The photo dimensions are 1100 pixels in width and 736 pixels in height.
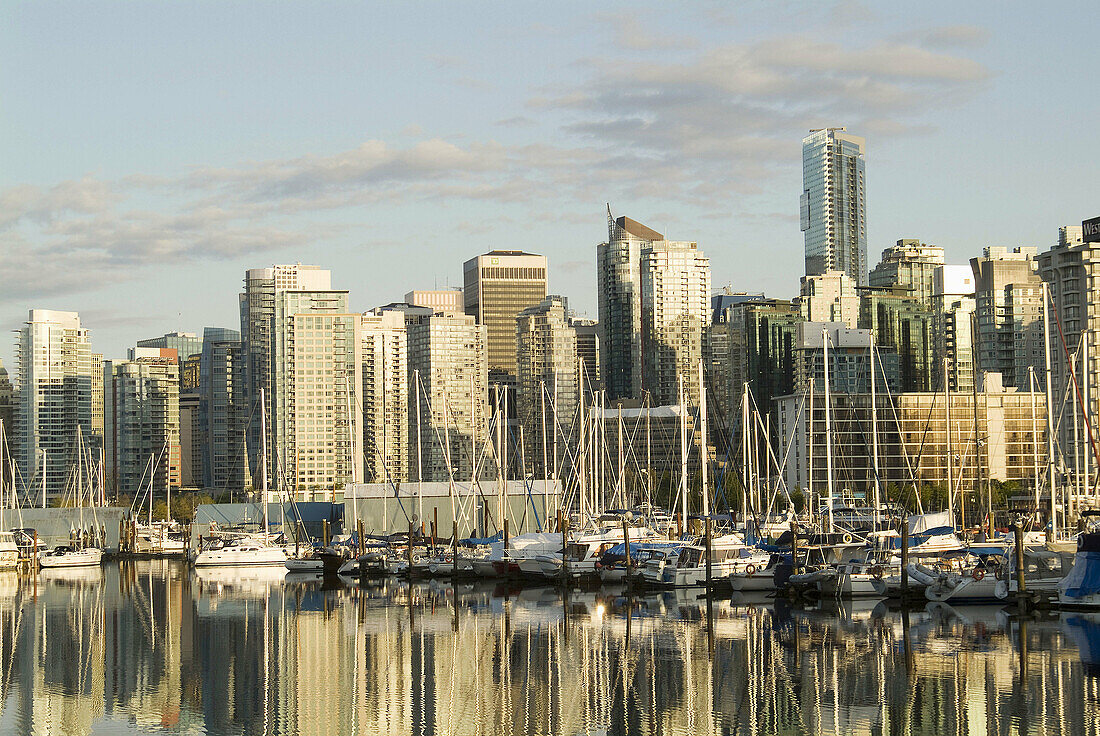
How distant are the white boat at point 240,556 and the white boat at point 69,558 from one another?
11976mm

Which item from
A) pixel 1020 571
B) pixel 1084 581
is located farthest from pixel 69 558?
pixel 1084 581

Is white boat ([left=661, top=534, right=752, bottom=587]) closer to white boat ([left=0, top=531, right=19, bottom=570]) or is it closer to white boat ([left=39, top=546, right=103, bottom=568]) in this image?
white boat ([left=0, top=531, right=19, bottom=570])

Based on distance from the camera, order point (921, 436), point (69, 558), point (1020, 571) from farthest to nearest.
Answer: point (921, 436)
point (69, 558)
point (1020, 571)

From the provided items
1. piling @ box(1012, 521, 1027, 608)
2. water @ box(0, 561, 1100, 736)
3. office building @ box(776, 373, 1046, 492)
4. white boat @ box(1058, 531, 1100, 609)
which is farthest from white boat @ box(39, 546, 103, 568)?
office building @ box(776, 373, 1046, 492)

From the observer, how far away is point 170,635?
5753cm

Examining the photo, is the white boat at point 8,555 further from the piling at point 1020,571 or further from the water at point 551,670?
the piling at point 1020,571

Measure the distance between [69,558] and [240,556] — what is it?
1570cm

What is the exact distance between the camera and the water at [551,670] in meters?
35.8

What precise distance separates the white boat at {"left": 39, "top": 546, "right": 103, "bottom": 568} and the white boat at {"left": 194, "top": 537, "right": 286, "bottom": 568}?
12.0 meters

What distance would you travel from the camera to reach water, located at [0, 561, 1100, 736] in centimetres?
3575

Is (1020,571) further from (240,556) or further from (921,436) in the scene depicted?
(921,436)

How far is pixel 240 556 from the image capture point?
109 metres

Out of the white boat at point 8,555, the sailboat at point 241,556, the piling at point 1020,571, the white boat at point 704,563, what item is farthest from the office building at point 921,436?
the piling at point 1020,571

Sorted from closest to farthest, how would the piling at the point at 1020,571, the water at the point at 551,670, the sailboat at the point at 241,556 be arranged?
1. the water at the point at 551,670
2. the piling at the point at 1020,571
3. the sailboat at the point at 241,556
